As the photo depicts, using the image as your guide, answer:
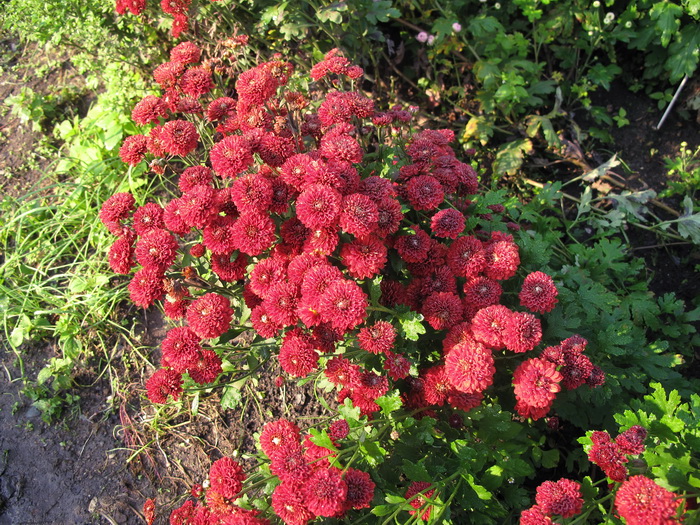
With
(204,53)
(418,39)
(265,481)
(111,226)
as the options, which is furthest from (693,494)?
(204,53)

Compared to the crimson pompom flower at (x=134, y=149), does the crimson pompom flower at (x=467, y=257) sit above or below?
below

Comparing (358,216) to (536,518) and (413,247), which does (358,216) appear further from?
(536,518)

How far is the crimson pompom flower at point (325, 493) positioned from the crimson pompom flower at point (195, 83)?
5.96 feet

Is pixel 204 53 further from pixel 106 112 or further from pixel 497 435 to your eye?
pixel 497 435

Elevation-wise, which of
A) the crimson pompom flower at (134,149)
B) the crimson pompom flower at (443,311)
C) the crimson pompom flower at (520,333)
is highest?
the crimson pompom flower at (134,149)

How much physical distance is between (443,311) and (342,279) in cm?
44

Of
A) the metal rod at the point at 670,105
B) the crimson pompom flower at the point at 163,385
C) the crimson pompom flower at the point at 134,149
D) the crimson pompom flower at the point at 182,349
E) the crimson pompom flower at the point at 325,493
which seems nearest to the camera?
the crimson pompom flower at the point at 325,493

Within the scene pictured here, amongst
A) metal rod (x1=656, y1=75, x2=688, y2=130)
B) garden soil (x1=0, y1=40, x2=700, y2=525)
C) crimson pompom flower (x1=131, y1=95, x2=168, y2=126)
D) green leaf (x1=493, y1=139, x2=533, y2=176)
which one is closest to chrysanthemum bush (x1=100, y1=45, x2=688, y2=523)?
crimson pompom flower (x1=131, y1=95, x2=168, y2=126)

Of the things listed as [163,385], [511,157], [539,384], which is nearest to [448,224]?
[539,384]

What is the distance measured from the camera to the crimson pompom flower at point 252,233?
2016 millimetres

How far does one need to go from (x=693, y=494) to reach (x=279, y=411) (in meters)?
2.08

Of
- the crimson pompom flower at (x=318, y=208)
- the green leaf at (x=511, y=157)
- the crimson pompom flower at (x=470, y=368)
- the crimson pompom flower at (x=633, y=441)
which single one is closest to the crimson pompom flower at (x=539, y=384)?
the crimson pompom flower at (x=470, y=368)

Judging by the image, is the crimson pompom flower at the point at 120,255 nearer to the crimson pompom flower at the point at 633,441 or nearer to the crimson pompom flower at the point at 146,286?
the crimson pompom flower at the point at 146,286

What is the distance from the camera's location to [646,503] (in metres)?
1.49
